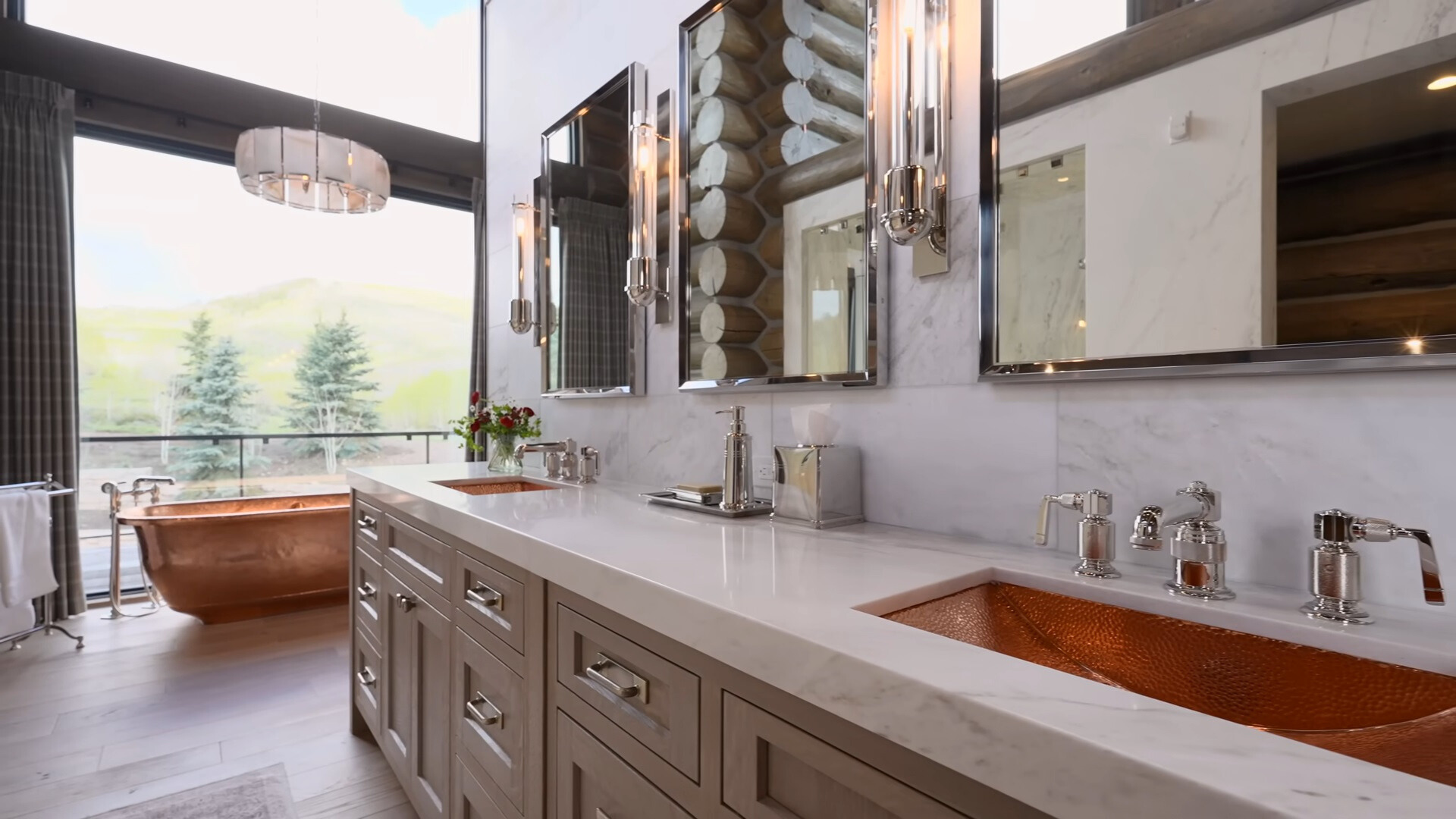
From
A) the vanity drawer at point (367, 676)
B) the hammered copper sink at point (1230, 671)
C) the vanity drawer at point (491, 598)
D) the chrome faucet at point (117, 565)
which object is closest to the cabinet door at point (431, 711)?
the vanity drawer at point (491, 598)

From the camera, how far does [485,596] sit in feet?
4.28

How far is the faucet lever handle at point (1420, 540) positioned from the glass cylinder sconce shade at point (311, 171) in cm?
338

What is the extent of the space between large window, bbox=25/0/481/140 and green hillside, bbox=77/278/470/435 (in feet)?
12.5

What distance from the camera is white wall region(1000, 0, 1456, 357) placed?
80 centimetres

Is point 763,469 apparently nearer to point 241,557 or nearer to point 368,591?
point 368,591

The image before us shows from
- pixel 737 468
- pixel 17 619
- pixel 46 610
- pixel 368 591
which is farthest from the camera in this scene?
pixel 46 610

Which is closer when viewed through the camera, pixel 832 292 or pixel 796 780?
pixel 796 780

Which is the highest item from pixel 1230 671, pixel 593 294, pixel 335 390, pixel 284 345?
pixel 284 345

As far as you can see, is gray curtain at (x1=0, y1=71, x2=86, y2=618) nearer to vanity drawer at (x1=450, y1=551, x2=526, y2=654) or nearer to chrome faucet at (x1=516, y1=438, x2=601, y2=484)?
chrome faucet at (x1=516, y1=438, x2=601, y2=484)

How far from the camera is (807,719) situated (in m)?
0.64

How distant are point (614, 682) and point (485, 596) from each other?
49 centimetres

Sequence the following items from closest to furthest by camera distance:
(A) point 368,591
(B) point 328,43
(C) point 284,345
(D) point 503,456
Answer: (A) point 368,591 → (D) point 503,456 → (B) point 328,43 → (C) point 284,345

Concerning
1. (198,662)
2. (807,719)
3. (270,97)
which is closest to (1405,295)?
(807,719)

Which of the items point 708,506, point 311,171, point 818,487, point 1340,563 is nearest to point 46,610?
point 311,171
